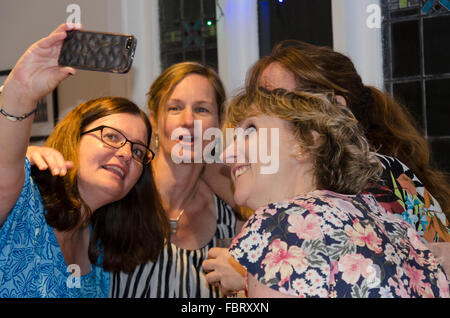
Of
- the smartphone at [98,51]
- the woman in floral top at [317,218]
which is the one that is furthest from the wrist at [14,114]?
the woman in floral top at [317,218]

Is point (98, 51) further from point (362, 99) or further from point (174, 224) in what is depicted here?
point (174, 224)

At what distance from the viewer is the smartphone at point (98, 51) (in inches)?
42.9

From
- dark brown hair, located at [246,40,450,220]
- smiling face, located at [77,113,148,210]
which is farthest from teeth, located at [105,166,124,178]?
dark brown hair, located at [246,40,450,220]

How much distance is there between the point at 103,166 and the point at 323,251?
0.97 m

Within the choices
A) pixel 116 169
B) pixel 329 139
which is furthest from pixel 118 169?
pixel 329 139

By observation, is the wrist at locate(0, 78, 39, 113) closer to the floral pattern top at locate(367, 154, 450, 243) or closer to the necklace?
the floral pattern top at locate(367, 154, 450, 243)

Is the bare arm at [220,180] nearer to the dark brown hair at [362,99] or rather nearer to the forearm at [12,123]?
the dark brown hair at [362,99]

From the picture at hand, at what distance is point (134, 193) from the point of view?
1.93 m

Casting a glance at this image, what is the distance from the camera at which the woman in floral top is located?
34.3 inches

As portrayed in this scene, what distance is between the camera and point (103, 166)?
166 centimetres

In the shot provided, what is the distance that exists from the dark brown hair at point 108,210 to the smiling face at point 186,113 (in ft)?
0.48
